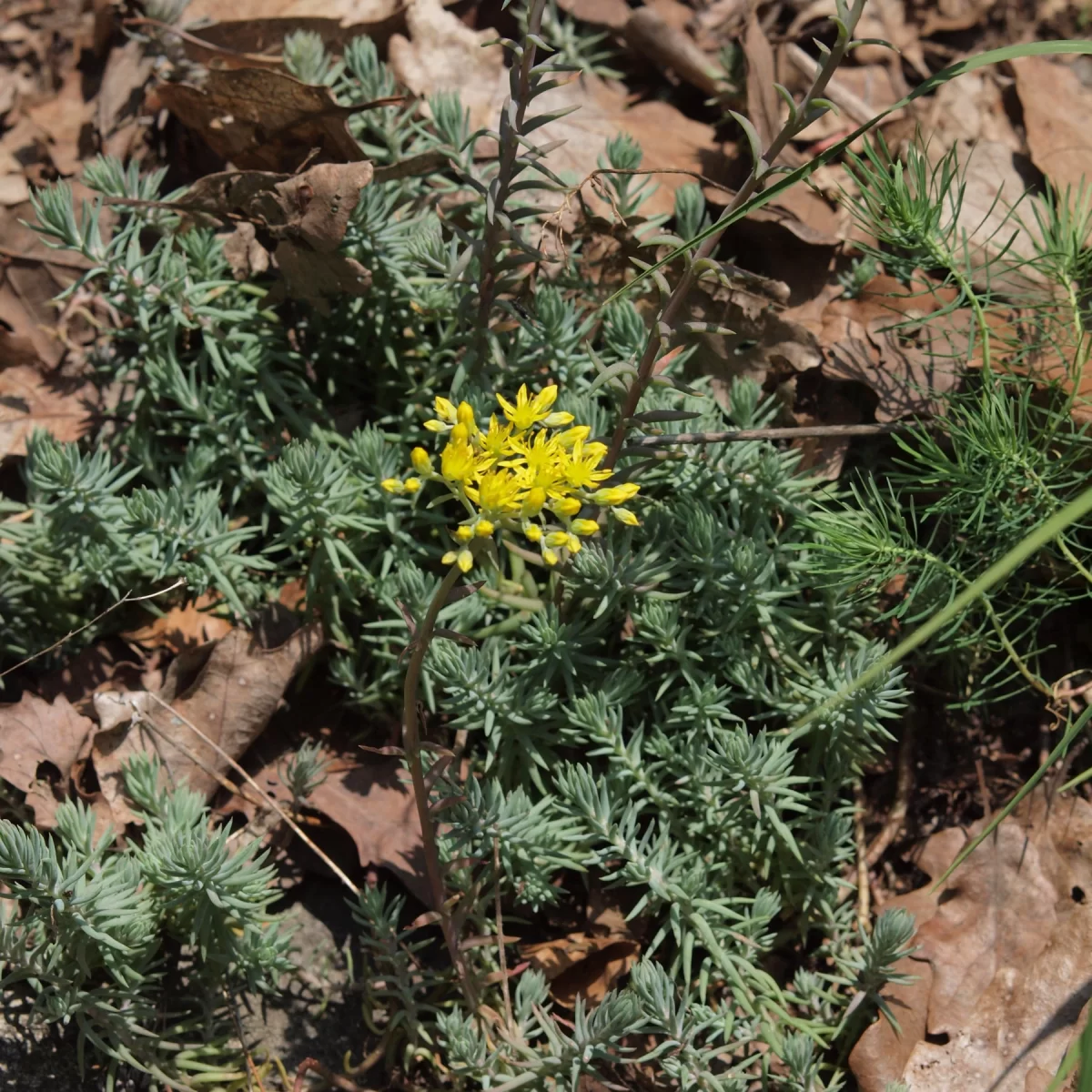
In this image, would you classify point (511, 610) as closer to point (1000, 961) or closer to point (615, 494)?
point (615, 494)

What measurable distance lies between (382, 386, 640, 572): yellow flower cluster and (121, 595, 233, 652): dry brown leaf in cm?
140

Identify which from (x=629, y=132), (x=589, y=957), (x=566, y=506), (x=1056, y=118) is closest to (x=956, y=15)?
(x=1056, y=118)

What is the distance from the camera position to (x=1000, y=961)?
2.86 m

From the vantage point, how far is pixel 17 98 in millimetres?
4180

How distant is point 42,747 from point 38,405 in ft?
3.98

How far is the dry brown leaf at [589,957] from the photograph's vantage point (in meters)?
2.87

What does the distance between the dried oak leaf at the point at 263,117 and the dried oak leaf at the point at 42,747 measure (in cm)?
185

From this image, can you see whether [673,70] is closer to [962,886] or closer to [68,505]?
[68,505]

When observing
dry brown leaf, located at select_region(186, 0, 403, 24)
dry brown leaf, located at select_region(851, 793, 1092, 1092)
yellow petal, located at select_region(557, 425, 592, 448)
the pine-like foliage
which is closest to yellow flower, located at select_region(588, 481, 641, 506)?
yellow petal, located at select_region(557, 425, 592, 448)

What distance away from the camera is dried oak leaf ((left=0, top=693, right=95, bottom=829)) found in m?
2.86

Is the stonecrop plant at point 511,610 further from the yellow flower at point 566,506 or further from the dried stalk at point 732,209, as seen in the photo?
the yellow flower at point 566,506

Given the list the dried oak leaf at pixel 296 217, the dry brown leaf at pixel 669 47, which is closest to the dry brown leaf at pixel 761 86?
the dry brown leaf at pixel 669 47

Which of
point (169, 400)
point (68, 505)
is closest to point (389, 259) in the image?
point (169, 400)

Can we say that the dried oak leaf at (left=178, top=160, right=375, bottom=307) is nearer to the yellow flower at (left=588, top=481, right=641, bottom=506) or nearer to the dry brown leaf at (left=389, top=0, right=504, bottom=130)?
the dry brown leaf at (left=389, top=0, right=504, bottom=130)
